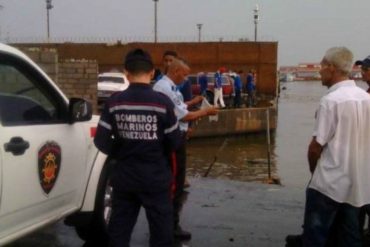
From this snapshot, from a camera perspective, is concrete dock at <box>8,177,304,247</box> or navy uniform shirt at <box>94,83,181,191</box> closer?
navy uniform shirt at <box>94,83,181,191</box>

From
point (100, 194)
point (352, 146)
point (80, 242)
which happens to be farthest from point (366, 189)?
point (80, 242)

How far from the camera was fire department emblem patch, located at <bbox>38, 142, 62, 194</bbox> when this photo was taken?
191 inches

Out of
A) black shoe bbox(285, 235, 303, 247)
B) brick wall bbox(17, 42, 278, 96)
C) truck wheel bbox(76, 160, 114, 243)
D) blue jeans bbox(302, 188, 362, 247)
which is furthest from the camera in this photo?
brick wall bbox(17, 42, 278, 96)

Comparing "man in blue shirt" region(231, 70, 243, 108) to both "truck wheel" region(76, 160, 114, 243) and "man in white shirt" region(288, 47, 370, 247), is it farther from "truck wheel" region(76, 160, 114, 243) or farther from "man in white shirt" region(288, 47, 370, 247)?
"man in white shirt" region(288, 47, 370, 247)

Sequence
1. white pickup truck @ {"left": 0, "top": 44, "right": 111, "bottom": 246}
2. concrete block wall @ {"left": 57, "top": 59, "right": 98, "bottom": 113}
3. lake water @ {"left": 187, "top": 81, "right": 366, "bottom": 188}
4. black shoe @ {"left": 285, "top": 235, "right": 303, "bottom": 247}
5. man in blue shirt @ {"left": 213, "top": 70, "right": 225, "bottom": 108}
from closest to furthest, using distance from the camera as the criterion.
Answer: white pickup truck @ {"left": 0, "top": 44, "right": 111, "bottom": 246}
black shoe @ {"left": 285, "top": 235, "right": 303, "bottom": 247}
concrete block wall @ {"left": 57, "top": 59, "right": 98, "bottom": 113}
lake water @ {"left": 187, "top": 81, "right": 366, "bottom": 188}
man in blue shirt @ {"left": 213, "top": 70, "right": 225, "bottom": 108}

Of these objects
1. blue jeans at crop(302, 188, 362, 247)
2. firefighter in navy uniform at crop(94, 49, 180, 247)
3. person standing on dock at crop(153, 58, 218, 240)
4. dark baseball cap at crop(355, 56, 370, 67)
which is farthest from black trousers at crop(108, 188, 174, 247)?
dark baseball cap at crop(355, 56, 370, 67)

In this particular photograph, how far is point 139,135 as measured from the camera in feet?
14.3

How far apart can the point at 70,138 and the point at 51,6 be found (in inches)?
2041

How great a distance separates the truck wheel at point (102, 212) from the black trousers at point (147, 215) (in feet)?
4.13

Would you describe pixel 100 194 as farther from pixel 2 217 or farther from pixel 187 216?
pixel 187 216

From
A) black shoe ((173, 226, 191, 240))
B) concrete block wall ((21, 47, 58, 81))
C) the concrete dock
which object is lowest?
the concrete dock

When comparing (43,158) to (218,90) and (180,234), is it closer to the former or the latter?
(180,234)

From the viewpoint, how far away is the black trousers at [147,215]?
4465mm

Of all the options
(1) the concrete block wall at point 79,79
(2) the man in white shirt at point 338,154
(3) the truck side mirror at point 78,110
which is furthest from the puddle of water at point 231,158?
(2) the man in white shirt at point 338,154
